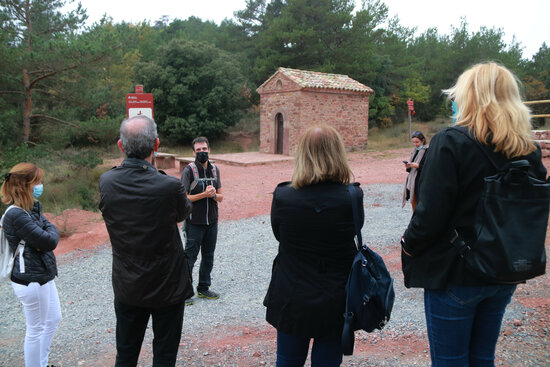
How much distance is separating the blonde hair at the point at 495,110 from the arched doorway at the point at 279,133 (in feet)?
63.7

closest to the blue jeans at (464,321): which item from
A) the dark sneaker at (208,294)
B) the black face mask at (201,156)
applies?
the black face mask at (201,156)

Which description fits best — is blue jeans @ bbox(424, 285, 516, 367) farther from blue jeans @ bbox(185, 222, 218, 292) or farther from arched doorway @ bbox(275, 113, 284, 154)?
arched doorway @ bbox(275, 113, 284, 154)

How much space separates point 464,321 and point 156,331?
5.63 feet

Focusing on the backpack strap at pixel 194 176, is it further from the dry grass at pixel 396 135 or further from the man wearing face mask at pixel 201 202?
the dry grass at pixel 396 135

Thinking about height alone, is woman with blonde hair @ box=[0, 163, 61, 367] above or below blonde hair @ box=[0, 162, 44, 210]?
below

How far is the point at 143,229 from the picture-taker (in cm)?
232

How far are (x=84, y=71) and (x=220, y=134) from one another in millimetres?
15271

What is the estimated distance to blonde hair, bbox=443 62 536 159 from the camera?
70.4 inches

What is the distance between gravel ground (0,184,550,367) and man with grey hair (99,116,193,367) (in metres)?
1.07

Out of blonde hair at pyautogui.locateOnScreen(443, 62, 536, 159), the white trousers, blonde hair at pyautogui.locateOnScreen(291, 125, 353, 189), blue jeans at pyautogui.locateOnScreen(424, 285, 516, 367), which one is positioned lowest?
the white trousers

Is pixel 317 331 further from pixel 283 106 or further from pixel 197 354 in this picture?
pixel 283 106

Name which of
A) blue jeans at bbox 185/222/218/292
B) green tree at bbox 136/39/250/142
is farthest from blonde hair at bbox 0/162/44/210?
green tree at bbox 136/39/250/142

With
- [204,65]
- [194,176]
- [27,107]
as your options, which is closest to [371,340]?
[194,176]

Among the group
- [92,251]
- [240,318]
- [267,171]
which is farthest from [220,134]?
[240,318]
